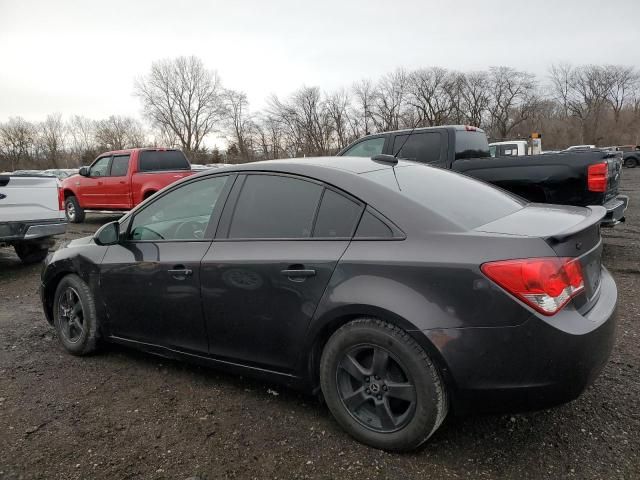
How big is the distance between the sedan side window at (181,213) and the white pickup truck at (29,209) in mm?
4018

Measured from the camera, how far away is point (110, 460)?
2498 millimetres

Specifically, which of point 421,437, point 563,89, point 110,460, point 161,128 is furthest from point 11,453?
point 563,89

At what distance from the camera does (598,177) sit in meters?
5.75

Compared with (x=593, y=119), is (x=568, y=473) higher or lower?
lower

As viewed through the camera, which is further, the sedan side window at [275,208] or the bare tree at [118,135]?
the bare tree at [118,135]

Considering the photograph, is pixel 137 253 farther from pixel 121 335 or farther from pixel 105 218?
pixel 105 218

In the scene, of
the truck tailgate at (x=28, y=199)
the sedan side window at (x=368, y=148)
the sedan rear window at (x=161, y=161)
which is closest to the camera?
the truck tailgate at (x=28, y=199)

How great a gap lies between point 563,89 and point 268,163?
90391 mm

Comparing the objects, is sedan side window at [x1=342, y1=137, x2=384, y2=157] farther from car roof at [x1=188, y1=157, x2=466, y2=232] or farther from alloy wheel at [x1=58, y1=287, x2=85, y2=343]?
alloy wheel at [x1=58, y1=287, x2=85, y2=343]

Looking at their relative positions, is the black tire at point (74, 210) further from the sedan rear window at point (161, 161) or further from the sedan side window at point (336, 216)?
the sedan side window at point (336, 216)

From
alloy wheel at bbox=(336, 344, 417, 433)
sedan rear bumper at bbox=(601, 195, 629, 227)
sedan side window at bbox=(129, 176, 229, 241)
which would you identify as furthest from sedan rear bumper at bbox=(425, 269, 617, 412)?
sedan rear bumper at bbox=(601, 195, 629, 227)

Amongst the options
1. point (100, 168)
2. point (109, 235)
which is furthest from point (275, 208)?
point (100, 168)

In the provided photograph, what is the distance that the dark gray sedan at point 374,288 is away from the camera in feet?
7.06

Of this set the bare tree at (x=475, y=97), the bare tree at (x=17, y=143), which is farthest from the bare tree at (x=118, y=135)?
the bare tree at (x=475, y=97)
